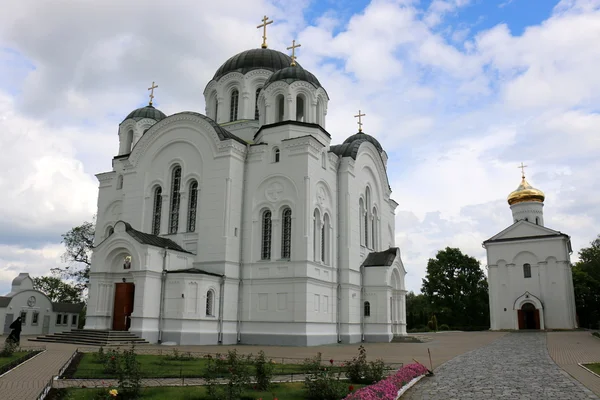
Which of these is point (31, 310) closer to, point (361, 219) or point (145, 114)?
point (145, 114)

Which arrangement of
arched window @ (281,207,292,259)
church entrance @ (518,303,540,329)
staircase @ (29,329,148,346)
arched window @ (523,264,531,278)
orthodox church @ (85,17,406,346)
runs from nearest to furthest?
staircase @ (29,329,148,346), orthodox church @ (85,17,406,346), arched window @ (281,207,292,259), church entrance @ (518,303,540,329), arched window @ (523,264,531,278)

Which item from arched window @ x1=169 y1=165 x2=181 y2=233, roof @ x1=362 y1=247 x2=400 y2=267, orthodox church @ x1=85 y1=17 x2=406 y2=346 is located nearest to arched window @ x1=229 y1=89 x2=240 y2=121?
orthodox church @ x1=85 y1=17 x2=406 y2=346

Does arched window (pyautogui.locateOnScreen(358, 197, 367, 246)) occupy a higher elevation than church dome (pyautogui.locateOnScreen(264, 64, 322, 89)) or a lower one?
lower

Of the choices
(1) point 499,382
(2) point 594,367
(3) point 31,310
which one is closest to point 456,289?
(3) point 31,310

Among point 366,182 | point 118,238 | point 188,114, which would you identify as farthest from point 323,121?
point 118,238

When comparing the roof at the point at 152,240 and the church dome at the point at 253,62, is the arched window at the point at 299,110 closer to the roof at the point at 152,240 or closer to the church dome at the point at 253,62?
the church dome at the point at 253,62

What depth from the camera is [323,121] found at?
2925 cm

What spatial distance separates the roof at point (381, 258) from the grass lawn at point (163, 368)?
1619 cm

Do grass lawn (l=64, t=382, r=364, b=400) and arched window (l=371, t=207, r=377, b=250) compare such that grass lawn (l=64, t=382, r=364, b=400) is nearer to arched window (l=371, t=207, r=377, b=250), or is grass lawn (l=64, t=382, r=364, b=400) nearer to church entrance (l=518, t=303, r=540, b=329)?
arched window (l=371, t=207, r=377, b=250)

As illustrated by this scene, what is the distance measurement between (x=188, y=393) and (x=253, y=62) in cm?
2599

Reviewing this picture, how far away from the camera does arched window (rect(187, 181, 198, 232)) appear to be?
26344 millimetres

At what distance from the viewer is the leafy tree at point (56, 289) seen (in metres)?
45.6

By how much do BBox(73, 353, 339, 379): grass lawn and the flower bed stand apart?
253 centimetres

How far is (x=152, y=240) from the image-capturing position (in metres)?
24.1
